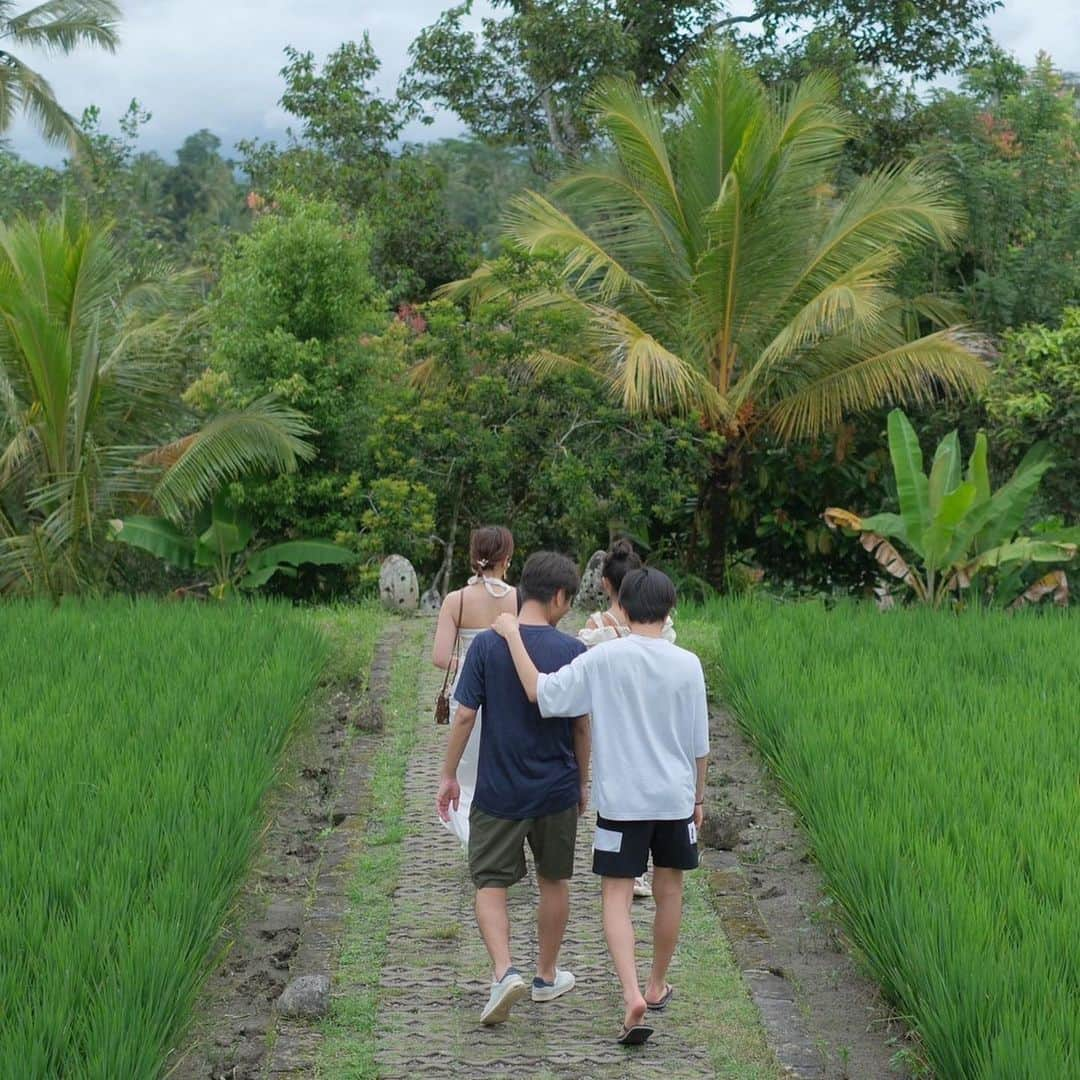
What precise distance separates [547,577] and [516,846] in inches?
33.1

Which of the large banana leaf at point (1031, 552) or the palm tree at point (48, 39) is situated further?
the palm tree at point (48, 39)

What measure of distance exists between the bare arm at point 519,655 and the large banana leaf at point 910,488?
705cm

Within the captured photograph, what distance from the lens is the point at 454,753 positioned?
4.89 metres

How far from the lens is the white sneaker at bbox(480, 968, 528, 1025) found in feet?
15.0

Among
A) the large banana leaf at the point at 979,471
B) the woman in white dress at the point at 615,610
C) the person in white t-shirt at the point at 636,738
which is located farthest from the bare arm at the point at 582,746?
the large banana leaf at the point at 979,471

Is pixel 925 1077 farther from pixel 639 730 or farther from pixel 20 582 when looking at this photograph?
pixel 20 582

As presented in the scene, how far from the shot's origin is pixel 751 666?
795 centimetres

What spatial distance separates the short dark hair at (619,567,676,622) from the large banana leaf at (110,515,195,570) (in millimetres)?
8974

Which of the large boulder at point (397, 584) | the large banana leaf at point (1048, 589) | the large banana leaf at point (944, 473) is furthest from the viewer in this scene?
the large boulder at point (397, 584)

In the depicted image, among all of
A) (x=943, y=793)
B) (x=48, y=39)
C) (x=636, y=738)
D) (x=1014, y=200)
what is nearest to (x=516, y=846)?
(x=636, y=738)

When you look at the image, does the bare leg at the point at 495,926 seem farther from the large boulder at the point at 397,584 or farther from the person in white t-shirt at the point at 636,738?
the large boulder at the point at 397,584

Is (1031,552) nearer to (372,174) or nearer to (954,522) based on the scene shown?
(954,522)

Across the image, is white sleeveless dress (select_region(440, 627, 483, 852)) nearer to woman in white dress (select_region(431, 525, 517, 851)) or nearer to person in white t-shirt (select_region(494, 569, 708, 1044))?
woman in white dress (select_region(431, 525, 517, 851))

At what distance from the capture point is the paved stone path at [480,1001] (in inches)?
174
